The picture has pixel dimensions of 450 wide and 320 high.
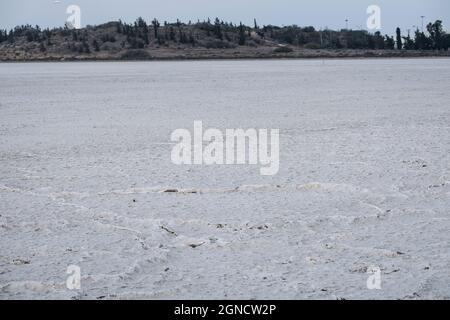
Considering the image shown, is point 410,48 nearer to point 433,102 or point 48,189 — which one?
point 433,102

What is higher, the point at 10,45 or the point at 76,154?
the point at 10,45

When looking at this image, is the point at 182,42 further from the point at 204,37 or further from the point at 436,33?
the point at 436,33

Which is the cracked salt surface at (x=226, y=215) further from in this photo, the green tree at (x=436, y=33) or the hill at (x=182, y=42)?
the green tree at (x=436, y=33)

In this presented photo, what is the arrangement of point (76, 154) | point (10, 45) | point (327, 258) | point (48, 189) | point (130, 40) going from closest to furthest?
point (327, 258), point (48, 189), point (76, 154), point (130, 40), point (10, 45)

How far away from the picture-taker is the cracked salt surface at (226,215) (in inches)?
125

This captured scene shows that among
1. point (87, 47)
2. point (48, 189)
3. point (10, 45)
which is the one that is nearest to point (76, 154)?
point (48, 189)

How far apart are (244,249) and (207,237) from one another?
0.35 metres

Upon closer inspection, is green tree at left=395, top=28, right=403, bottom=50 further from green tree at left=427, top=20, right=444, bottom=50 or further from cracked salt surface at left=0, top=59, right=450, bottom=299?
cracked salt surface at left=0, top=59, right=450, bottom=299

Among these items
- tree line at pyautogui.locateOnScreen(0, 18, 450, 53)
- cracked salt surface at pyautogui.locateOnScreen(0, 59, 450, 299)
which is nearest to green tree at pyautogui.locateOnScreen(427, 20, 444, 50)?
tree line at pyautogui.locateOnScreen(0, 18, 450, 53)

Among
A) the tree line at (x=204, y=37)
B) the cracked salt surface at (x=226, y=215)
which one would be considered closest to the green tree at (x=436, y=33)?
the tree line at (x=204, y=37)

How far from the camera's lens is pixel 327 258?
3475 mm

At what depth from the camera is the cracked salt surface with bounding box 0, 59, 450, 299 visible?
319cm

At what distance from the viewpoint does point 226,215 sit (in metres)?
4.44
